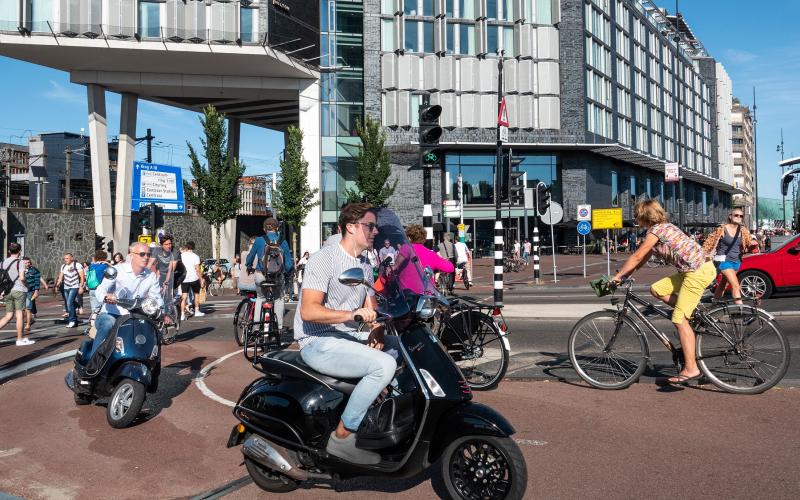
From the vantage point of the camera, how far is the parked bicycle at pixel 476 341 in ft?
20.7

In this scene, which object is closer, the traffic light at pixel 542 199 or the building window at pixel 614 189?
the traffic light at pixel 542 199

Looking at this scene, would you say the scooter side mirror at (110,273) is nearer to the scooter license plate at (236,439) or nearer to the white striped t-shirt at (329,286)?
the scooter license plate at (236,439)

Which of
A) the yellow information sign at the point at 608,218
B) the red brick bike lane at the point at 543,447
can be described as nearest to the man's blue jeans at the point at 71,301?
the red brick bike lane at the point at 543,447

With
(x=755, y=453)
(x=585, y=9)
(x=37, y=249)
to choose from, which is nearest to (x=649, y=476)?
(x=755, y=453)

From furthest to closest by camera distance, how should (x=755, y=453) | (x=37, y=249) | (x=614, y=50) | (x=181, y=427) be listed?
(x=614, y=50) < (x=37, y=249) < (x=181, y=427) < (x=755, y=453)

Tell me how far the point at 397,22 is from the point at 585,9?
1456cm

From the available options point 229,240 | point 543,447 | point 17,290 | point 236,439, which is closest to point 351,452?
point 236,439

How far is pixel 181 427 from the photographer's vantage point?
216 inches

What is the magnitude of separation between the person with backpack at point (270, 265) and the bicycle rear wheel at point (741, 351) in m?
5.26

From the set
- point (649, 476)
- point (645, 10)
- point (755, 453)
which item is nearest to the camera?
point (649, 476)

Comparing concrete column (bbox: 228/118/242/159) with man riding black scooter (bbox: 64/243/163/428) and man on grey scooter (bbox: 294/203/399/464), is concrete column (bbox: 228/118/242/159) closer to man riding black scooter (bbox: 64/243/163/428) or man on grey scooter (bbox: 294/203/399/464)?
man riding black scooter (bbox: 64/243/163/428)

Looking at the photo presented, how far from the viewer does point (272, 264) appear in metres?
9.02

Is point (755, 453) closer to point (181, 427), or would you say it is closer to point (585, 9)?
point (181, 427)

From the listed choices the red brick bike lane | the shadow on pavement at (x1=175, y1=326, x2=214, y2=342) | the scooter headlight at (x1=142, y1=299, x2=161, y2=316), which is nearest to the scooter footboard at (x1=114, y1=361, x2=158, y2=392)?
the red brick bike lane
